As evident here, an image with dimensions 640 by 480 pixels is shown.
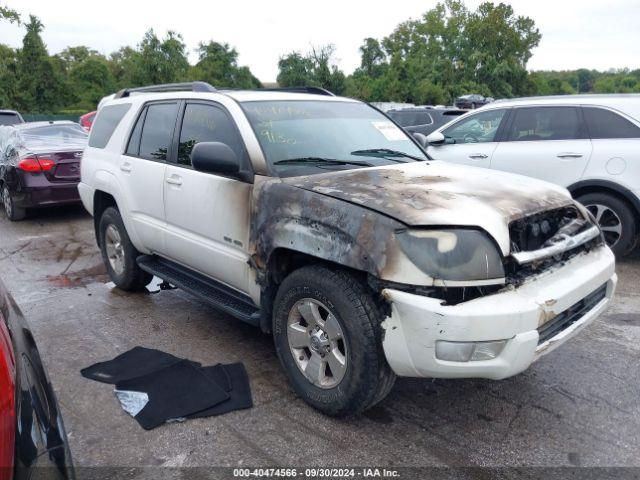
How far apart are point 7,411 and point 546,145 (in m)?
6.09

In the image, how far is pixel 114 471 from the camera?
8.73 feet

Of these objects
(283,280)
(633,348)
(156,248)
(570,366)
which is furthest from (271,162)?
(633,348)

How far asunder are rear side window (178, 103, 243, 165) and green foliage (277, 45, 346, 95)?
1179 inches

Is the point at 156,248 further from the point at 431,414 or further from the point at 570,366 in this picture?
the point at 570,366

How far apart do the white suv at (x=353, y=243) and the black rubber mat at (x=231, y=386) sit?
0.36m

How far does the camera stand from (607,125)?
5.84 meters

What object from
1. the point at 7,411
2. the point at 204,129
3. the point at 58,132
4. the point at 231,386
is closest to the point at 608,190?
the point at 204,129

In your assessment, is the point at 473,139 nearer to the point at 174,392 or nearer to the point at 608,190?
the point at 608,190

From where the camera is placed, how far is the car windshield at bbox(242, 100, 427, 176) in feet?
11.7

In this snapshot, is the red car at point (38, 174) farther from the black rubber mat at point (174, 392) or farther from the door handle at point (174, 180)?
the black rubber mat at point (174, 392)

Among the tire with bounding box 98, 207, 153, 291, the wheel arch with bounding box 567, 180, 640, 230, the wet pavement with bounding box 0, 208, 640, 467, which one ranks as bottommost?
the wet pavement with bounding box 0, 208, 640, 467

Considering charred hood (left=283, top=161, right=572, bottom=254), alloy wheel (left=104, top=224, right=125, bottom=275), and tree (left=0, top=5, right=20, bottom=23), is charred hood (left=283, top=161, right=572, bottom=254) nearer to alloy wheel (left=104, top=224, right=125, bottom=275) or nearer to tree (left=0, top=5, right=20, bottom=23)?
alloy wheel (left=104, top=224, right=125, bottom=275)

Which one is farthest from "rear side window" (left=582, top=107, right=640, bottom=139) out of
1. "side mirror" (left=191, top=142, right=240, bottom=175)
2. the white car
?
"side mirror" (left=191, top=142, right=240, bottom=175)

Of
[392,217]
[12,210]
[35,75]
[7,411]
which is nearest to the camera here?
[7,411]
